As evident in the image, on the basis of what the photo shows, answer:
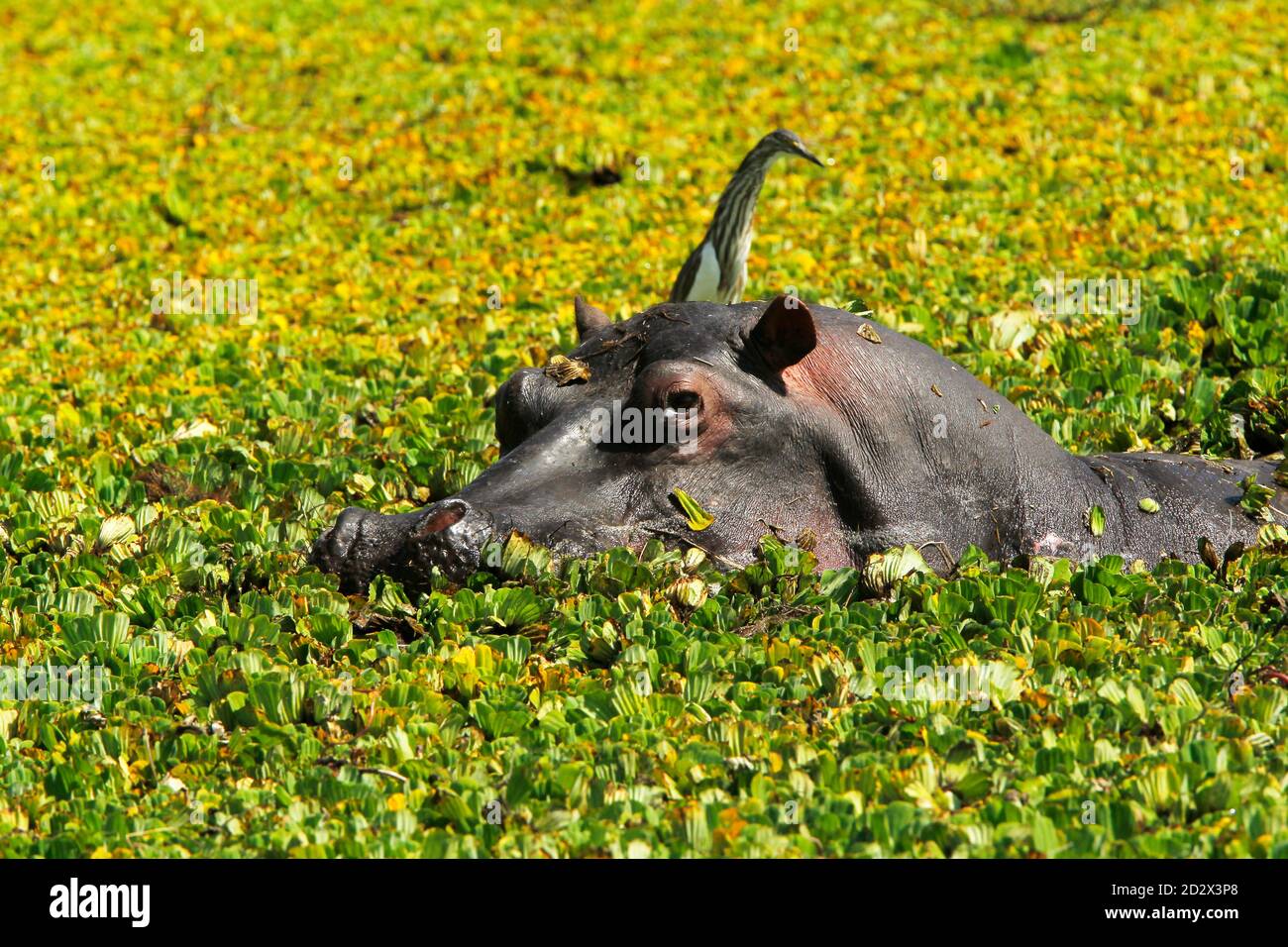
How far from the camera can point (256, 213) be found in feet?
43.2

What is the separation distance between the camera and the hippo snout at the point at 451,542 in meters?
5.86

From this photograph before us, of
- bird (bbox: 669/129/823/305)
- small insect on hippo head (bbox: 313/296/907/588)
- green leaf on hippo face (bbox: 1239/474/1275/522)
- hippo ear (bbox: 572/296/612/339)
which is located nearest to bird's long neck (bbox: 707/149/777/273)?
bird (bbox: 669/129/823/305)

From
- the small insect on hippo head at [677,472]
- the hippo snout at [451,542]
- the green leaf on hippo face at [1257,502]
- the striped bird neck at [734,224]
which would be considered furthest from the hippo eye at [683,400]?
the striped bird neck at [734,224]

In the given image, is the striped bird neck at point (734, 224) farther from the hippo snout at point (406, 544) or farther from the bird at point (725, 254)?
the hippo snout at point (406, 544)

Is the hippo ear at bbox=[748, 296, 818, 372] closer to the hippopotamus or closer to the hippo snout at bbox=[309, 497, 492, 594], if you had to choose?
the hippopotamus

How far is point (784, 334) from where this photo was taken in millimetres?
6176

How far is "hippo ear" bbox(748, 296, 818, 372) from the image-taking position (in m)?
6.11

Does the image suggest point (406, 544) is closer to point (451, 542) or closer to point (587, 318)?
point (451, 542)

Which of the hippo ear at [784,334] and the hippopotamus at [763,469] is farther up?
the hippo ear at [784,334]

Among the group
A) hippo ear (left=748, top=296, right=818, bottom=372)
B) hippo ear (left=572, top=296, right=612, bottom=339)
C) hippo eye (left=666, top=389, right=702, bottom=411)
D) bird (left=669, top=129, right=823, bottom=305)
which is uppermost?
bird (left=669, top=129, right=823, bottom=305)

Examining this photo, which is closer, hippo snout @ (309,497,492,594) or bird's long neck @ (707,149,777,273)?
hippo snout @ (309,497,492,594)

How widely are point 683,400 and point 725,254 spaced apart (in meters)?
4.08

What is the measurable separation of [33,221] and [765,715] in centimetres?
981

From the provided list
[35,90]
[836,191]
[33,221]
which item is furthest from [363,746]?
[35,90]
